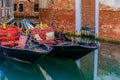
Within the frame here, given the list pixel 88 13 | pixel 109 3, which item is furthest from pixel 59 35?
pixel 88 13

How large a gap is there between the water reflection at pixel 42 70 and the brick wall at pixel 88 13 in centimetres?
388

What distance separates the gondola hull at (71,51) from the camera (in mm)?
7016

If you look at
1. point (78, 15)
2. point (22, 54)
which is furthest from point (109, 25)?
point (22, 54)

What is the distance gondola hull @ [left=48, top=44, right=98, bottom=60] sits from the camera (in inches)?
276

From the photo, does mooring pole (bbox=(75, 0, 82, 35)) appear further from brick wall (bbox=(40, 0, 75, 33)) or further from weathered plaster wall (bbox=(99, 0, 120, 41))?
weathered plaster wall (bbox=(99, 0, 120, 41))

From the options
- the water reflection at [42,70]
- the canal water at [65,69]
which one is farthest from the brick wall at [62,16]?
the water reflection at [42,70]

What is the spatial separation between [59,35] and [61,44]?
31.0 inches

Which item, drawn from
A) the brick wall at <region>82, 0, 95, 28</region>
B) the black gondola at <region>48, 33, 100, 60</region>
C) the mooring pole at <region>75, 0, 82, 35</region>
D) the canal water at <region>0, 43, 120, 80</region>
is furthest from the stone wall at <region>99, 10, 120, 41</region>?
the black gondola at <region>48, 33, 100, 60</region>

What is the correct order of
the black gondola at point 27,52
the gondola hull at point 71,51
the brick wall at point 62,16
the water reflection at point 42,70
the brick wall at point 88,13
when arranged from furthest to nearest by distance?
1. the brick wall at point 62,16
2. the brick wall at point 88,13
3. the gondola hull at point 71,51
4. the black gondola at point 27,52
5. the water reflection at point 42,70

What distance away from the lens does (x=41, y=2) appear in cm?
1377

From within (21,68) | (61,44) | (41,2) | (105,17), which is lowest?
(21,68)

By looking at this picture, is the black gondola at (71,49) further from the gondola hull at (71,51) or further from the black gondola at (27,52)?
the black gondola at (27,52)

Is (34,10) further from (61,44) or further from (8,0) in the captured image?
(61,44)

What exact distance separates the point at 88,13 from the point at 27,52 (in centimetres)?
515
